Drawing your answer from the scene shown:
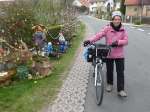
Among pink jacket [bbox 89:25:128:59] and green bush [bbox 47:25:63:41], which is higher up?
pink jacket [bbox 89:25:128:59]

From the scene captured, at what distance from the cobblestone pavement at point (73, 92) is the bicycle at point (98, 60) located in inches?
14.7

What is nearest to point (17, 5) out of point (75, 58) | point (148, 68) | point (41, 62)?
point (75, 58)

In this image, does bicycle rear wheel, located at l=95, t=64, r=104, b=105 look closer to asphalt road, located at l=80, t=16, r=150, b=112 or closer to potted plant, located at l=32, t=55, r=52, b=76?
asphalt road, located at l=80, t=16, r=150, b=112

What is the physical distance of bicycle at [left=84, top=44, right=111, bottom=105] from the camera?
8.00 metres

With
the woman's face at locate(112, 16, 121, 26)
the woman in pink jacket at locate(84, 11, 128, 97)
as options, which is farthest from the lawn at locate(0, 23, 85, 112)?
the woman's face at locate(112, 16, 121, 26)

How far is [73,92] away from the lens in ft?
29.3

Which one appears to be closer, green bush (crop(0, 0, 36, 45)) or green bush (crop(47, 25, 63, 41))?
green bush (crop(0, 0, 36, 45))

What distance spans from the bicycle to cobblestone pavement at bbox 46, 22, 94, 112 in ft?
1.23

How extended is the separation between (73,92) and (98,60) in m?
0.98

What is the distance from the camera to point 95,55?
8719mm

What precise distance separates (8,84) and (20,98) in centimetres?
138

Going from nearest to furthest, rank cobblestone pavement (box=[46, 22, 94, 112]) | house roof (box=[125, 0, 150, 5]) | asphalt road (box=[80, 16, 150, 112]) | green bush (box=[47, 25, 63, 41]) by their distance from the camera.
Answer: cobblestone pavement (box=[46, 22, 94, 112]) → asphalt road (box=[80, 16, 150, 112]) → green bush (box=[47, 25, 63, 41]) → house roof (box=[125, 0, 150, 5])

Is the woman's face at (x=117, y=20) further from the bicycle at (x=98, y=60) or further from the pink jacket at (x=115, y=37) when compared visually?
the bicycle at (x=98, y=60)

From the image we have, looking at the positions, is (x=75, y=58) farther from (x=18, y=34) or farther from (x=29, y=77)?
(x=29, y=77)
